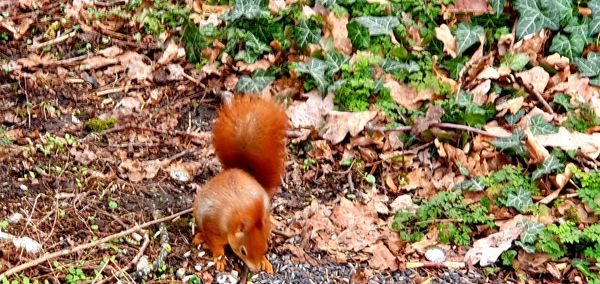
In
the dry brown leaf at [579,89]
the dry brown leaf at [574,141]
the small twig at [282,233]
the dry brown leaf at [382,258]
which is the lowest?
the dry brown leaf at [382,258]

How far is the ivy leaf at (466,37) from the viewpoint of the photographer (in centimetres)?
458

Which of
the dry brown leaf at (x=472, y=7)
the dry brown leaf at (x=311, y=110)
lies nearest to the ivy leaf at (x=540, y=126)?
the dry brown leaf at (x=472, y=7)

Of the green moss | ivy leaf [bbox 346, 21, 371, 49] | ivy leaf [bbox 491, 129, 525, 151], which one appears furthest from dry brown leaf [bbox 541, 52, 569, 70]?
the green moss

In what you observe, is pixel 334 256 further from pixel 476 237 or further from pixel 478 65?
pixel 478 65

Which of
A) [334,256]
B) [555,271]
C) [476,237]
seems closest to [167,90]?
[334,256]

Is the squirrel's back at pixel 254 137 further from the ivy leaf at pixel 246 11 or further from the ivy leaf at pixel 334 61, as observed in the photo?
the ivy leaf at pixel 246 11

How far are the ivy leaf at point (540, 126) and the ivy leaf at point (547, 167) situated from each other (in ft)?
0.85

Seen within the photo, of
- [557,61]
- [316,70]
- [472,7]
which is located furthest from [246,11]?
[557,61]

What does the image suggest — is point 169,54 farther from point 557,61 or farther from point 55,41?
point 557,61

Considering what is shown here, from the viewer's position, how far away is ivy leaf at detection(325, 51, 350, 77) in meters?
4.49

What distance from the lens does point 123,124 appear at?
428 centimetres

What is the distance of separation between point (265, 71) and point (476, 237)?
5.45 feet

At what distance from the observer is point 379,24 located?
15.4ft

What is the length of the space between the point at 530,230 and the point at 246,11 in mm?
2208
